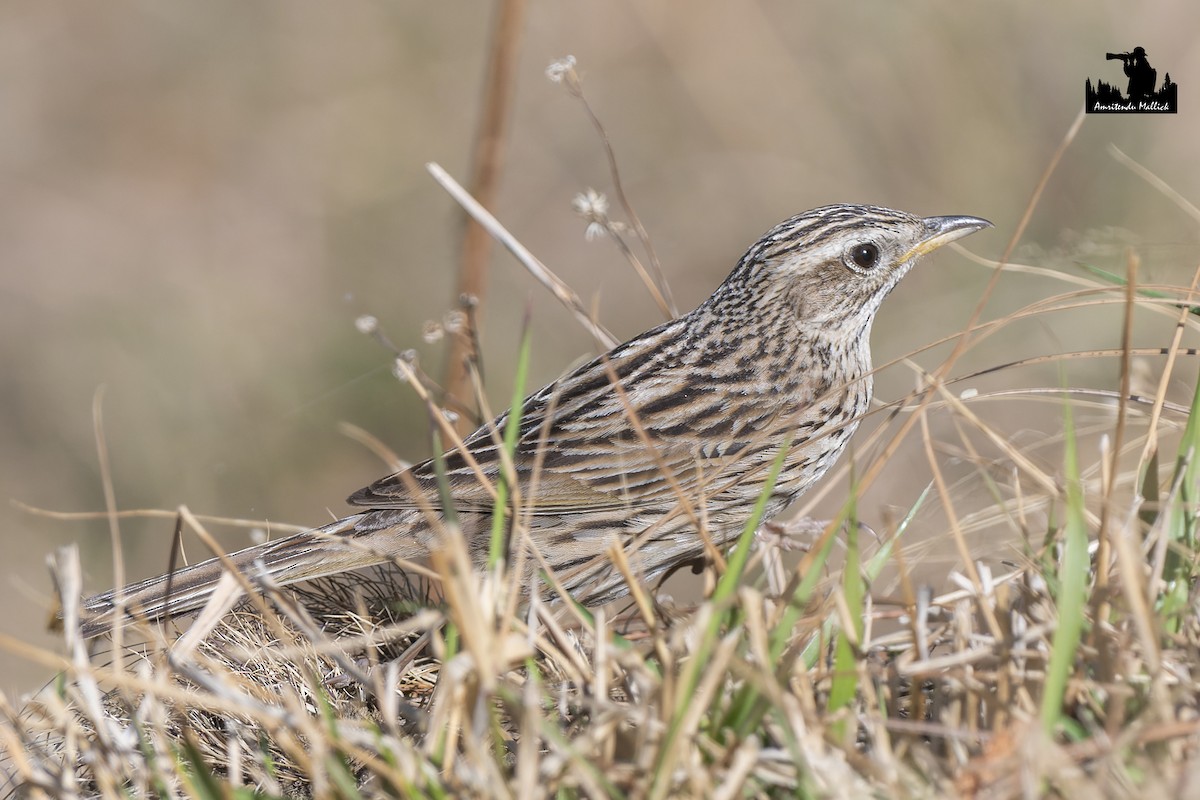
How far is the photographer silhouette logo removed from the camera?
7.03 meters

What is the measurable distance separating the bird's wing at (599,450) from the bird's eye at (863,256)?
2.79 feet

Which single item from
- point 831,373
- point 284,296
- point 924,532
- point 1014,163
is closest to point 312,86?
point 284,296

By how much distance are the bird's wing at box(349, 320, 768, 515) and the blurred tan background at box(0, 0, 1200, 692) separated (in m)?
3.14

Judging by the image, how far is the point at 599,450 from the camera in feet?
15.4

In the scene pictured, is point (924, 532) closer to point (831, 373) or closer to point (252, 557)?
point (831, 373)

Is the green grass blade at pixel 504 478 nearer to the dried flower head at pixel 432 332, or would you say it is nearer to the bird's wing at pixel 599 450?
the dried flower head at pixel 432 332

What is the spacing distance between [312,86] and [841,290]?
6227 millimetres

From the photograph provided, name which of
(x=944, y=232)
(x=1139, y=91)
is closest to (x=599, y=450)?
(x=944, y=232)

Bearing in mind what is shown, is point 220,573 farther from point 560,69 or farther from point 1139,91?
point 1139,91

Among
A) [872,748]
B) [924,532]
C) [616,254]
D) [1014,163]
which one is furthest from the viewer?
[616,254]

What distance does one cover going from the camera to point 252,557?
4.39 m

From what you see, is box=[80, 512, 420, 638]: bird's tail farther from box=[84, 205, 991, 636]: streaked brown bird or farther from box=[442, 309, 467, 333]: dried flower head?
box=[442, 309, 467, 333]: dried flower head

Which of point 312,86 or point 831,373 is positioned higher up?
point 312,86

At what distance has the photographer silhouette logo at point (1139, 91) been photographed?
7.03m
